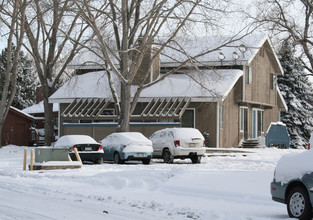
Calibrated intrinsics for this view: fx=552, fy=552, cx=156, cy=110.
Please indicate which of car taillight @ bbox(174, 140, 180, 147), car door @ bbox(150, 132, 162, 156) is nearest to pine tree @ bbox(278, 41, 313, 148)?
car door @ bbox(150, 132, 162, 156)

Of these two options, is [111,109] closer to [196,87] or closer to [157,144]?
[196,87]

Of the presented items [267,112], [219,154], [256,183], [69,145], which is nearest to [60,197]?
[256,183]

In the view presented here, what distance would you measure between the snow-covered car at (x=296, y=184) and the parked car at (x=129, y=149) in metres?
14.2

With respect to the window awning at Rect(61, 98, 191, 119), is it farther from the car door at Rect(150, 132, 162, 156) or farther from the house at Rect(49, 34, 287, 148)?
the car door at Rect(150, 132, 162, 156)

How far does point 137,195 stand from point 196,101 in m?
21.8

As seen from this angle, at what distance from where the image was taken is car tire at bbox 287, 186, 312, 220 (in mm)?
9898

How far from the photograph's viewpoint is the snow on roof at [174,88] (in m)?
35.2

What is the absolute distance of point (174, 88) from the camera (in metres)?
37.4

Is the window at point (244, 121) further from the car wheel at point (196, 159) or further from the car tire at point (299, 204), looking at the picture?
the car tire at point (299, 204)

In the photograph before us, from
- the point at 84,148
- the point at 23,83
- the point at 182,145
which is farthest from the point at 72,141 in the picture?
the point at 23,83

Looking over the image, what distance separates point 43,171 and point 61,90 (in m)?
21.8

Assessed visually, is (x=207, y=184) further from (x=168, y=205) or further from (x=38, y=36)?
(x=38, y=36)

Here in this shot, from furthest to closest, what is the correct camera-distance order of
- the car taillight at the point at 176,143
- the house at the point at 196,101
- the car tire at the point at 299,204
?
the house at the point at 196,101 < the car taillight at the point at 176,143 < the car tire at the point at 299,204

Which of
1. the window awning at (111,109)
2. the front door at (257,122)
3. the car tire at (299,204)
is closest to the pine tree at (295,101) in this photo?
the front door at (257,122)
